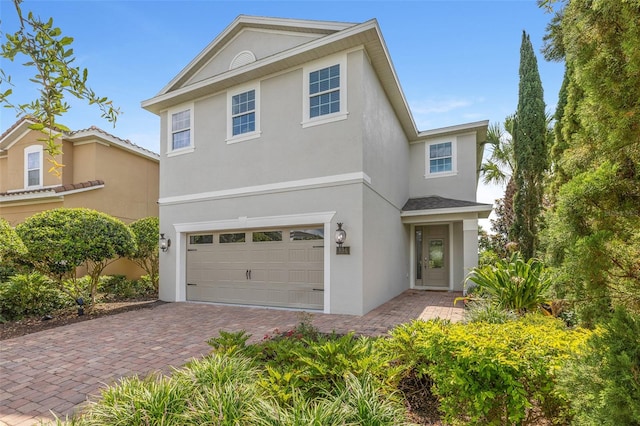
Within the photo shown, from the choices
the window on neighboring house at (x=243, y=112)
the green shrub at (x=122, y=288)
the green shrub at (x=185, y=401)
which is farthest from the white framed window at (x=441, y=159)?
the green shrub at (x=122, y=288)

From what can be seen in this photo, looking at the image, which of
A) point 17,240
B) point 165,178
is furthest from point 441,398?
point 165,178

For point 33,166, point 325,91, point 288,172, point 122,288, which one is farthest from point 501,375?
point 33,166

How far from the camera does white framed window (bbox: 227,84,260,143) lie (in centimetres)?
964

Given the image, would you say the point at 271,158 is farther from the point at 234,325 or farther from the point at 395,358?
the point at 395,358

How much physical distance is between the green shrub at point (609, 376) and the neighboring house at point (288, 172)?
5.80 meters

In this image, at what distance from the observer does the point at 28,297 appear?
8.76m

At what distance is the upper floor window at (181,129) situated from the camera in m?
10.8

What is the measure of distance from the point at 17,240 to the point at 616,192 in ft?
36.0

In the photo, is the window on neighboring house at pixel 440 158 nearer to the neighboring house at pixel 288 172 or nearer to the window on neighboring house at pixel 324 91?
the neighboring house at pixel 288 172

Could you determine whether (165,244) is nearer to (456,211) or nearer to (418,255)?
(418,255)

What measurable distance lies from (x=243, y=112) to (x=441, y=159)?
334 inches

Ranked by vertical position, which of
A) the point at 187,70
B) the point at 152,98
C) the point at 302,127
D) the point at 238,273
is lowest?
the point at 238,273

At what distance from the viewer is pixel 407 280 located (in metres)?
13.0

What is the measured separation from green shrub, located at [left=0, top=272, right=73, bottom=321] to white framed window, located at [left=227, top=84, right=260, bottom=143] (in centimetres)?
677
